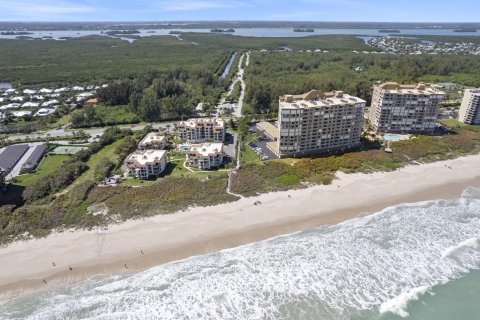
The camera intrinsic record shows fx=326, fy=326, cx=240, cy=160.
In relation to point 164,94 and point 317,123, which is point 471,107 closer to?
point 317,123

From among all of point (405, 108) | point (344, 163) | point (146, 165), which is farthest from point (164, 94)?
point (405, 108)

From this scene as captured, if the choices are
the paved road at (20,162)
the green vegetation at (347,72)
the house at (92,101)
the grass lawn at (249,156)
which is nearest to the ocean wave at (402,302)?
the grass lawn at (249,156)

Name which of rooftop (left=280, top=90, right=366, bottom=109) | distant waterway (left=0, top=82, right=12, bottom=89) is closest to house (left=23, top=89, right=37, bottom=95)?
distant waterway (left=0, top=82, right=12, bottom=89)

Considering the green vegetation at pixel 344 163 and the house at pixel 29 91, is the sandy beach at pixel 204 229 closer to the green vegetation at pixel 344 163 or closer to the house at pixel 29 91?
the green vegetation at pixel 344 163

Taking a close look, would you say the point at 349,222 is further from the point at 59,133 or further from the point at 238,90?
the point at 238,90

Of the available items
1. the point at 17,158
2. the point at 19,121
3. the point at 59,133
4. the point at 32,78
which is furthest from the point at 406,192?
the point at 32,78
